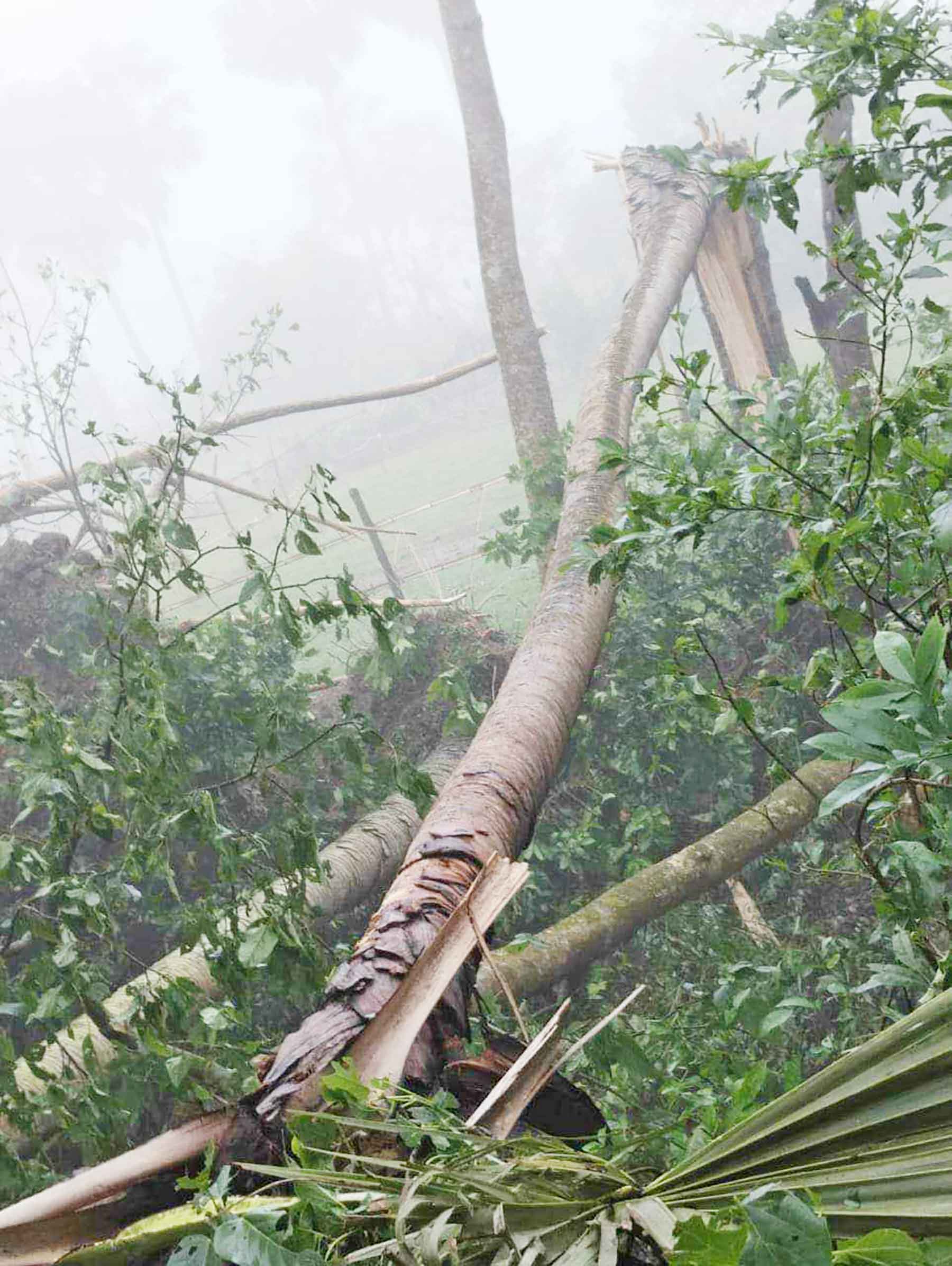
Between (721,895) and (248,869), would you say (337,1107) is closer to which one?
(248,869)

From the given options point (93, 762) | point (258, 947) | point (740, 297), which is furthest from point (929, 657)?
point (740, 297)

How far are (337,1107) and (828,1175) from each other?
835 mm

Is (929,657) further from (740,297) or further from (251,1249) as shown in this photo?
(740,297)

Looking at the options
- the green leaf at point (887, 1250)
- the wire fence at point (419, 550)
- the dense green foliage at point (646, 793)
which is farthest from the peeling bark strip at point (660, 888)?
the wire fence at point (419, 550)

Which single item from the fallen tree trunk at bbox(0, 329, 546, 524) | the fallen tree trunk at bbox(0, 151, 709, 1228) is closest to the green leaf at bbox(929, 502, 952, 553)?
the fallen tree trunk at bbox(0, 151, 709, 1228)

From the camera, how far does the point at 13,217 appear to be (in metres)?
33.8

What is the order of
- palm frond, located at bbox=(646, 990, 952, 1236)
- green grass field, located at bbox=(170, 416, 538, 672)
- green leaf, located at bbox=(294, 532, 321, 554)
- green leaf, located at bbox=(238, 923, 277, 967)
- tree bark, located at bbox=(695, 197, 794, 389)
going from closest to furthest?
palm frond, located at bbox=(646, 990, 952, 1236), green leaf, located at bbox=(238, 923, 277, 967), green leaf, located at bbox=(294, 532, 321, 554), tree bark, located at bbox=(695, 197, 794, 389), green grass field, located at bbox=(170, 416, 538, 672)

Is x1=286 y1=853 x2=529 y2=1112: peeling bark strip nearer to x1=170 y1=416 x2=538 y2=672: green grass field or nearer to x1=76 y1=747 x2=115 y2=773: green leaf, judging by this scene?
x1=76 y1=747 x2=115 y2=773: green leaf

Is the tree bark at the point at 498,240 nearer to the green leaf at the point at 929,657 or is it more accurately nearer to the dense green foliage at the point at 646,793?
the dense green foliage at the point at 646,793

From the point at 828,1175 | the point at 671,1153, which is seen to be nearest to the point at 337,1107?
the point at 828,1175

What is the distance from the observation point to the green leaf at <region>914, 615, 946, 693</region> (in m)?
0.98

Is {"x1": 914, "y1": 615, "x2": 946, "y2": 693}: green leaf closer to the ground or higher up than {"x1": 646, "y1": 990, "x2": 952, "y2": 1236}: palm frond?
higher up

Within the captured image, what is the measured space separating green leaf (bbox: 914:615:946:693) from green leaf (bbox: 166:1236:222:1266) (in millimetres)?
964

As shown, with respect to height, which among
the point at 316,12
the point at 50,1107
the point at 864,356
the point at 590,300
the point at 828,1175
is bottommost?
the point at 50,1107
